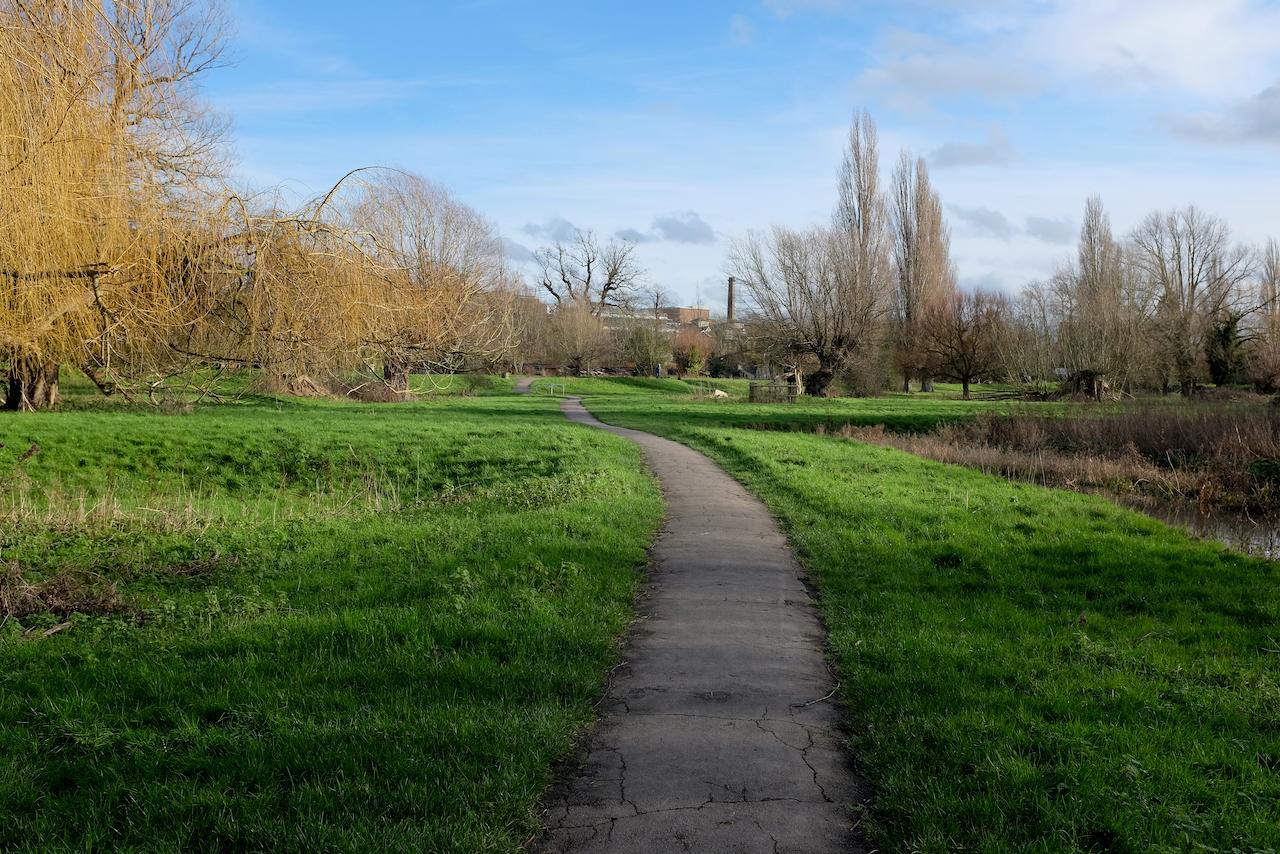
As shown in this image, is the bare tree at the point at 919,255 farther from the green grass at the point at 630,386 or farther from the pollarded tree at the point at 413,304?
the pollarded tree at the point at 413,304

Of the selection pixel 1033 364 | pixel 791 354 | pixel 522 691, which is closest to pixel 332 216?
pixel 522 691

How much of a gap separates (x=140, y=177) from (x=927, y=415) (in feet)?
88.7

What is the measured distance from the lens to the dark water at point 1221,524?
1164 cm

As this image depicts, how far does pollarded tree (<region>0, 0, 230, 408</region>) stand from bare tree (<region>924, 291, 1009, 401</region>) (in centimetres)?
5045

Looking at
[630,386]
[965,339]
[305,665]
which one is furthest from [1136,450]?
[630,386]

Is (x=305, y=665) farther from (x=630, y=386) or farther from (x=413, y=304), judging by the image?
(x=630, y=386)

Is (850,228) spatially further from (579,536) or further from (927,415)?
(579,536)

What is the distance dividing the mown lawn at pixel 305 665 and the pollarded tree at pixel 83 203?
2280 mm

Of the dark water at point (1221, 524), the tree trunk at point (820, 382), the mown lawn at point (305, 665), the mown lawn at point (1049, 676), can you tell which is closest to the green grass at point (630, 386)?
the tree trunk at point (820, 382)

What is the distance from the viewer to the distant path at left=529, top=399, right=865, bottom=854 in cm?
355

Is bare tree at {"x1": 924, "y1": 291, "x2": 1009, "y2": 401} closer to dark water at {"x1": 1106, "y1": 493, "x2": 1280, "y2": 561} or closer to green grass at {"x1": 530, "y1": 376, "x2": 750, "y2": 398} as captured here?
green grass at {"x1": 530, "y1": 376, "x2": 750, "y2": 398}

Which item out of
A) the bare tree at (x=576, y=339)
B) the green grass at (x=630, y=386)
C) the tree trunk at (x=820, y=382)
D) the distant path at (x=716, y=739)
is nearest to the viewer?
the distant path at (x=716, y=739)

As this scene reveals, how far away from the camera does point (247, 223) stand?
685 centimetres

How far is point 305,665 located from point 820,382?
42176mm
